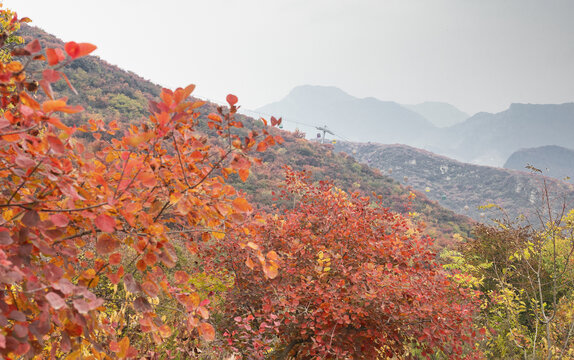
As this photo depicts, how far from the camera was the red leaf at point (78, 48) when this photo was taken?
792mm

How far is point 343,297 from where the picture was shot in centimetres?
300

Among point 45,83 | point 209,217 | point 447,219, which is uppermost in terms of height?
point 45,83

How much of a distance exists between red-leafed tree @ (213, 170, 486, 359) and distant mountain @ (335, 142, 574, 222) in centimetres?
3379

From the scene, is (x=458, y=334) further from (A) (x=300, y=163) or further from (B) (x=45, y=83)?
(A) (x=300, y=163)

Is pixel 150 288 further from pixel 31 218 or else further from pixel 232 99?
pixel 232 99

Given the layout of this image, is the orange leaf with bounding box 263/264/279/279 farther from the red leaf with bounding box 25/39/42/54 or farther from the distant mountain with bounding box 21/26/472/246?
the distant mountain with bounding box 21/26/472/246

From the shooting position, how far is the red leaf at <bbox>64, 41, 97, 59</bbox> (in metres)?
0.79

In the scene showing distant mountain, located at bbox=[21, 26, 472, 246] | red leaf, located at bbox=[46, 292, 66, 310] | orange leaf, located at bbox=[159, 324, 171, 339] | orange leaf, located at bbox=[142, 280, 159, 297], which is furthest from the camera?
distant mountain, located at bbox=[21, 26, 472, 246]

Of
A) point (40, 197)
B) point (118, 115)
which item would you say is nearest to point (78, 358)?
point (40, 197)

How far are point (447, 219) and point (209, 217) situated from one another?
2110 centimetres

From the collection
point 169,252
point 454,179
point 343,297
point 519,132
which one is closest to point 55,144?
point 169,252

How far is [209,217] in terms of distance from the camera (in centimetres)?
139

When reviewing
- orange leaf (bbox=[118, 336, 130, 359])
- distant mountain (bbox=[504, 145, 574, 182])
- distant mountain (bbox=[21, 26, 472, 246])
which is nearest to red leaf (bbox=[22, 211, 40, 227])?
orange leaf (bbox=[118, 336, 130, 359])

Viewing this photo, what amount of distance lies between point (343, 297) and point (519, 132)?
21755 centimetres
